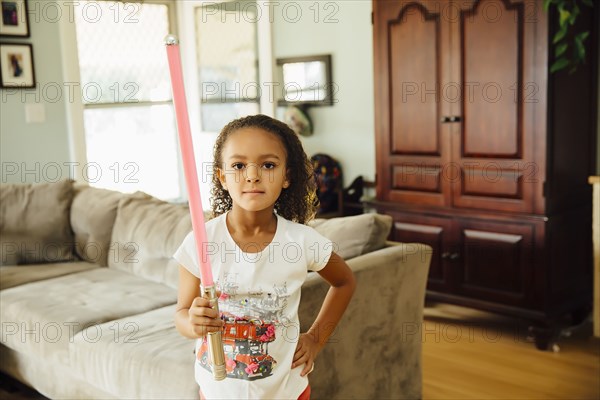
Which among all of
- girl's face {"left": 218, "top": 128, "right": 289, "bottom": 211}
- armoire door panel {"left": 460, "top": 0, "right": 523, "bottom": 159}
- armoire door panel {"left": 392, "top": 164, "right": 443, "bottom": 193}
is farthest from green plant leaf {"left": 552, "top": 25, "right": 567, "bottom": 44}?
girl's face {"left": 218, "top": 128, "right": 289, "bottom": 211}

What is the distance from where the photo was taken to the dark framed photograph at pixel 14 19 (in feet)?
12.9

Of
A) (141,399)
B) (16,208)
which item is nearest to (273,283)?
(141,399)

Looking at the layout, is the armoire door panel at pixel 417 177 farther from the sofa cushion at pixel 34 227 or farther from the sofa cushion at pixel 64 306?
the sofa cushion at pixel 34 227

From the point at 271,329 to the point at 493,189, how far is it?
2121mm

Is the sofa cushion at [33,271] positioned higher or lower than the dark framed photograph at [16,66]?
lower

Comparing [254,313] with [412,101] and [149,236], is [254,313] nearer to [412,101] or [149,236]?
[149,236]

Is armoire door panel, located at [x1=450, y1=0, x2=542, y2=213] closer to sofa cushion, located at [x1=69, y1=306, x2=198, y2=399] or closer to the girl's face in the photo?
sofa cushion, located at [x1=69, y1=306, x2=198, y2=399]

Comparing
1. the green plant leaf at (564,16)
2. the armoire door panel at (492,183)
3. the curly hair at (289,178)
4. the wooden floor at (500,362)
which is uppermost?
the green plant leaf at (564,16)

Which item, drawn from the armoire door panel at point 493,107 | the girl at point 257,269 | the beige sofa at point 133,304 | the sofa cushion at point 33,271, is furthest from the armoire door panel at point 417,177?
the girl at point 257,269

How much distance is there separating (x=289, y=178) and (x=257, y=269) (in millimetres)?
218

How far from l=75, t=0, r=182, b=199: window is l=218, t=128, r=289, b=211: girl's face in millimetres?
3298

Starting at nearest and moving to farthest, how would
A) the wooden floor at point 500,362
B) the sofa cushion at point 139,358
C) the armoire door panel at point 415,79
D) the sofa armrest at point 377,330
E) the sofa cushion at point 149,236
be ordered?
the sofa cushion at point 139,358, the sofa armrest at point 377,330, the wooden floor at point 500,362, the sofa cushion at point 149,236, the armoire door panel at point 415,79

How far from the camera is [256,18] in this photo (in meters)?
4.27

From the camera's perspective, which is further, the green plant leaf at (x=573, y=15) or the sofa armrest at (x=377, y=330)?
the green plant leaf at (x=573, y=15)
